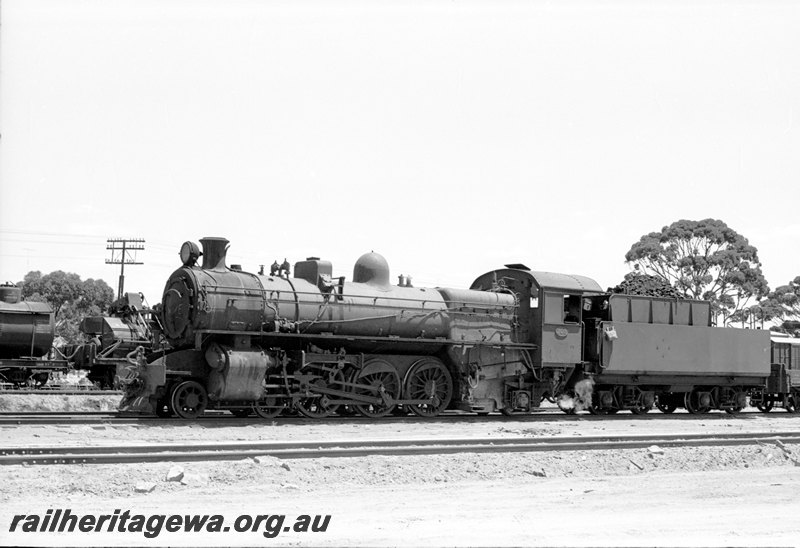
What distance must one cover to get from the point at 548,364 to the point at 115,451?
1255 centimetres

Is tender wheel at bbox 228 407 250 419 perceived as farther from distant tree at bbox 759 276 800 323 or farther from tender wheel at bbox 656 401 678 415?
distant tree at bbox 759 276 800 323

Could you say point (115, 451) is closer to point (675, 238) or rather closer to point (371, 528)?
point (371, 528)

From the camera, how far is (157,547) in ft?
25.7

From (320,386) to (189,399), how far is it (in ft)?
9.22

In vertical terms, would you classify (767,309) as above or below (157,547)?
above

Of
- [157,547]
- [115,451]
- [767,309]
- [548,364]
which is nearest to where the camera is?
[157,547]

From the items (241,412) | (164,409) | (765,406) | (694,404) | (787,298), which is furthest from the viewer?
(787,298)

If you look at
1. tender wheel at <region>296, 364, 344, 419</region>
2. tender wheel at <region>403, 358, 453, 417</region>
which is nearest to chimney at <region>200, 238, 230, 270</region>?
tender wheel at <region>296, 364, 344, 419</region>

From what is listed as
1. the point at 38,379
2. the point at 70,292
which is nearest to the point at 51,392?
the point at 38,379

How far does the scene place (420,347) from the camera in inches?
837

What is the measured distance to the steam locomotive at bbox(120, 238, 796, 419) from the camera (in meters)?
18.6

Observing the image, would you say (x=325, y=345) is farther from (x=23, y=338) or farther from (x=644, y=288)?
(x=23, y=338)

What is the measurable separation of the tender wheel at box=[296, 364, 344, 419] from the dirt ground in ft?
11.0

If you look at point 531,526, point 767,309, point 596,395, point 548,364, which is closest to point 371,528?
point 531,526
